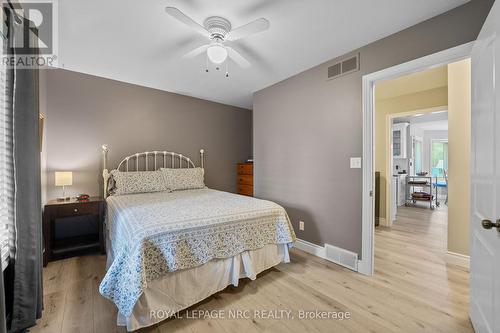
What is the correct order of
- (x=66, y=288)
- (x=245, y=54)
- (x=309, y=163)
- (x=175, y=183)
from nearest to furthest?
(x=66, y=288)
(x=245, y=54)
(x=309, y=163)
(x=175, y=183)

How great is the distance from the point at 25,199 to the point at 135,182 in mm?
→ 1681

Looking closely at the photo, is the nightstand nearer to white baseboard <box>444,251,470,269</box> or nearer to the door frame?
the door frame

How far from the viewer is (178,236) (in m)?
1.71

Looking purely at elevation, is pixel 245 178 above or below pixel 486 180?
below

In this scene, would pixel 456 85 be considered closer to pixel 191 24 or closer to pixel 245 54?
pixel 245 54

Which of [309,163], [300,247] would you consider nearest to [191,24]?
[309,163]

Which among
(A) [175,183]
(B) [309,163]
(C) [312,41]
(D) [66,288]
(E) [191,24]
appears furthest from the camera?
(A) [175,183]

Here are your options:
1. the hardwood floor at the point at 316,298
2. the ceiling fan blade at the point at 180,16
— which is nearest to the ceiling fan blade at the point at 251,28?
the ceiling fan blade at the point at 180,16

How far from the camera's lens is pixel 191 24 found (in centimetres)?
176

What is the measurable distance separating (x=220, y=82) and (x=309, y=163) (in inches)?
74.6

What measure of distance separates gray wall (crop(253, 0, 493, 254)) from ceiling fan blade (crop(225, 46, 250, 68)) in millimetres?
812

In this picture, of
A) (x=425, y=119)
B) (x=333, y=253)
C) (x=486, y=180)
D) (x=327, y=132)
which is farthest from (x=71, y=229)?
(x=425, y=119)

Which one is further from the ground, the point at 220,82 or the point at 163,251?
the point at 220,82

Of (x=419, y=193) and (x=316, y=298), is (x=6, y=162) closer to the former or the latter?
(x=316, y=298)
